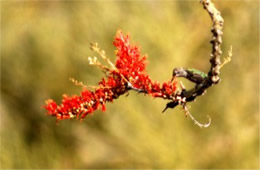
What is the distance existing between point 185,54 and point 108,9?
6.81 feet

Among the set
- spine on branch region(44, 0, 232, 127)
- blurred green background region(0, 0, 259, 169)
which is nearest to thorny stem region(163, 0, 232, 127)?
spine on branch region(44, 0, 232, 127)

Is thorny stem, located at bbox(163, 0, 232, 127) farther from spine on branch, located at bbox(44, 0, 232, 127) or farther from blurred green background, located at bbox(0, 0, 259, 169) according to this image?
blurred green background, located at bbox(0, 0, 259, 169)

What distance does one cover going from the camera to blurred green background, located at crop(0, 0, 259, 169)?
10820 millimetres

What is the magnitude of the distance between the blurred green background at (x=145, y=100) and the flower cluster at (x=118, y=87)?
7.89 m

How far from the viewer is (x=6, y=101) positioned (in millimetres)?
12969

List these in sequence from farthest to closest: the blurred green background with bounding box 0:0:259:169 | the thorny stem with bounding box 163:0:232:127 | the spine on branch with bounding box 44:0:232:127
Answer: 1. the blurred green background with bounding box 0:0:259:169
2. the spine on branch with bounding box 44:0:232:127
3. the thorny stem with bounding box 163:0:232:127

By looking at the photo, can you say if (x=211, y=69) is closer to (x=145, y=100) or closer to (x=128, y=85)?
(x=128, y=85)

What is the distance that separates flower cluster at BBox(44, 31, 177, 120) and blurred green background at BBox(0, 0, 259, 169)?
789 centimetres

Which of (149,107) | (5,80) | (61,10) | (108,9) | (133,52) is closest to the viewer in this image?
(133,52)

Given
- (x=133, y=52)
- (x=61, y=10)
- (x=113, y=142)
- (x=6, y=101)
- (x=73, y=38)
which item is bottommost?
(x=133, y=52)

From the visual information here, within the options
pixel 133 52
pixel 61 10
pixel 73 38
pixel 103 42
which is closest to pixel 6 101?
pixel 73 38

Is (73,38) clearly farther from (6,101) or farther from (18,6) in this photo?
(18,6)

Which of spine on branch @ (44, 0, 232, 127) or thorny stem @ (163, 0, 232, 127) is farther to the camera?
spine on branch @ (44, 0, 232, 127)

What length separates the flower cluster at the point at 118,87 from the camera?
2.08 metres
